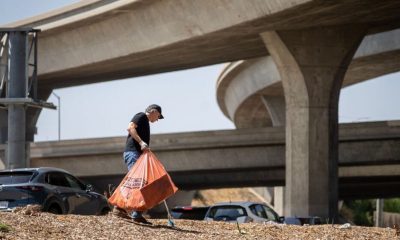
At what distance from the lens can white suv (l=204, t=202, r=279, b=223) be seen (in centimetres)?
2894

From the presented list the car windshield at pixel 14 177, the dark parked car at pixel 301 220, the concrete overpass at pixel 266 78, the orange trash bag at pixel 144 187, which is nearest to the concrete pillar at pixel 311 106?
the dark parked car at pixel 301 220

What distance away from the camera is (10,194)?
21297 millimetres

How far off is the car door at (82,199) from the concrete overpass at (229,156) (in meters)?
30.7

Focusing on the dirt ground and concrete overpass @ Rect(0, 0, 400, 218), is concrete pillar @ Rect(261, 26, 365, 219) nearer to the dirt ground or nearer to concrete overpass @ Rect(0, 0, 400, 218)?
concrete overpass @ Rect(0, 0, 400, 218)

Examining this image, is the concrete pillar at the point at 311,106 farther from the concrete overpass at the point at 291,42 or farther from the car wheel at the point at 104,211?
the car wheel at the point at 104,211

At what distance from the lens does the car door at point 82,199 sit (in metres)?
22.7

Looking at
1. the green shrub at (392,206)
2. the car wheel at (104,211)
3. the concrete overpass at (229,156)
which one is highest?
the green shrub at (392,206)

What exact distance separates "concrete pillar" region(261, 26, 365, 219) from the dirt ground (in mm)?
23668

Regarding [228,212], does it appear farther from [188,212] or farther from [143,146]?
[143,146]

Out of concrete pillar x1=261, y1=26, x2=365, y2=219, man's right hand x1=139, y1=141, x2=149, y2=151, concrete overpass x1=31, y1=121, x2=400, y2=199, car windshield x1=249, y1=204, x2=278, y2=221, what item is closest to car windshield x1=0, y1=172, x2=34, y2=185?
man's right hand x1=139, y1=141, x2=149, y2=151

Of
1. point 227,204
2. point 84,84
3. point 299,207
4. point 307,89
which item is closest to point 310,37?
point 307,89

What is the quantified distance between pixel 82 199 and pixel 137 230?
6763mm

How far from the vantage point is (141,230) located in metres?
16.4

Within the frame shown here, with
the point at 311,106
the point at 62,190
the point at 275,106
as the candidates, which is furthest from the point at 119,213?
the point at 275,106
